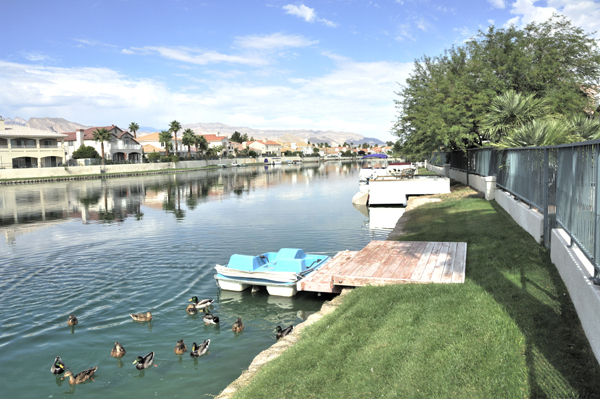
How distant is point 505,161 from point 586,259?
45.3ft

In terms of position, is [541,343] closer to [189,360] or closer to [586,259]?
[586,259]

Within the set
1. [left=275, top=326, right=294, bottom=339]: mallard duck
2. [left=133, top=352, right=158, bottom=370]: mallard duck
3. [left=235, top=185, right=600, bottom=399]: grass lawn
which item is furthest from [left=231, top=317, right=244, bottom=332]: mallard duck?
[left=235, top=185, right=600, bottom=399]: grass lawn

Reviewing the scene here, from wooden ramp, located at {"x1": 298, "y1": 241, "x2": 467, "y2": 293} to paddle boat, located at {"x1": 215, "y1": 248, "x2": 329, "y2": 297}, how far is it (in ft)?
2.15

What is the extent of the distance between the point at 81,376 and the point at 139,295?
5.53 m

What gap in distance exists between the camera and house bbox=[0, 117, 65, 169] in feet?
301

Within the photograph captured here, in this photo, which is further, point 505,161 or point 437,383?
point 505,161

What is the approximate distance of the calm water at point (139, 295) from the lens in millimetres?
9758

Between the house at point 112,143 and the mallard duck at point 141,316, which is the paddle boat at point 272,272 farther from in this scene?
the house at point 112,143

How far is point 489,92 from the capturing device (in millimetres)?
30109

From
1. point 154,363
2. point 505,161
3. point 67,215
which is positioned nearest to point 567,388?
point 154,363

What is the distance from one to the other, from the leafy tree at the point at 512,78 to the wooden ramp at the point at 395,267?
734 inches

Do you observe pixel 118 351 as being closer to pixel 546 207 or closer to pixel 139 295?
pixel 139 295

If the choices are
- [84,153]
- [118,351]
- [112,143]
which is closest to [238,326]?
[118,351]

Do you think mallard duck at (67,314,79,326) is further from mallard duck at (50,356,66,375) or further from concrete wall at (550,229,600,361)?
concrete wall at (550,229,600,361)
